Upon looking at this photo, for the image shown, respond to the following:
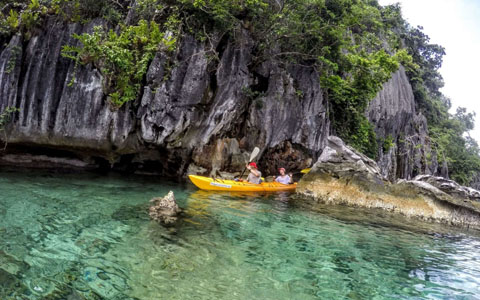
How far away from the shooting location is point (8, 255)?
12.9ft

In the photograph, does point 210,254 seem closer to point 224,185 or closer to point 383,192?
point 224,185

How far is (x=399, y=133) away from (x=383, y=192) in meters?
13.5

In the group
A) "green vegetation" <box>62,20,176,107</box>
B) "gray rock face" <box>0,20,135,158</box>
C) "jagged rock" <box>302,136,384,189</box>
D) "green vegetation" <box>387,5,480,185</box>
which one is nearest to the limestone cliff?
"gray rock face" <box>0,20,135,158</box>

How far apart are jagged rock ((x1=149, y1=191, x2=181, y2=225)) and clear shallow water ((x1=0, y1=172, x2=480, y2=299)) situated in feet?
0.65

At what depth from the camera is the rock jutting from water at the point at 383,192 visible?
1031cm

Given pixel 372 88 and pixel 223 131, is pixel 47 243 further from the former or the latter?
pixel 372 88

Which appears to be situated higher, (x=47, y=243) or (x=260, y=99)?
(x=260, y=99)

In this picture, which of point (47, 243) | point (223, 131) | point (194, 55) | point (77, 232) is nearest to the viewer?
point (47, 243)

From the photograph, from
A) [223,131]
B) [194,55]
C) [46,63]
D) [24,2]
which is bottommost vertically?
[223,131]

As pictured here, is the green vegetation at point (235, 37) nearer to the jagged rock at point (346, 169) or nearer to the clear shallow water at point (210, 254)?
the jagged rock at point (346, 169)

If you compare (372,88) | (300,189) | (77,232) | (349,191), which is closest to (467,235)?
(349,191)

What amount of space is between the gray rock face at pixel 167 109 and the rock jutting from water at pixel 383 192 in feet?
10.2

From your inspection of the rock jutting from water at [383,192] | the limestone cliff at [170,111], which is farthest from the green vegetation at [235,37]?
the rock jutting from water at [383,192]

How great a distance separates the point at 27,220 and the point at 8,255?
1692 millimetres
